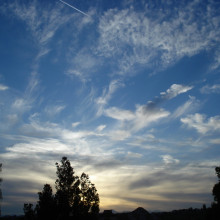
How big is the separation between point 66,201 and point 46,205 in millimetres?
3922

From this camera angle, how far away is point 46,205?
33.7 metres

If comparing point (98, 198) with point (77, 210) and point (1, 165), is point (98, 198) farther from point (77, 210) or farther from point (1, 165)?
point (1, 165)

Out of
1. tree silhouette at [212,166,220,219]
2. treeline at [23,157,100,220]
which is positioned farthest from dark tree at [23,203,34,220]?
tree silhouette at [212,166,220,219]

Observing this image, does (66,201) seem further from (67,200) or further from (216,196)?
(216,196)

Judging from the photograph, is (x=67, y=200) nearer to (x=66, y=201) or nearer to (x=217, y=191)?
(x=66, y=201)

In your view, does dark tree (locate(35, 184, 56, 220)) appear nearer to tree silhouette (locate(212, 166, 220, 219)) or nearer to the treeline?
the treeline

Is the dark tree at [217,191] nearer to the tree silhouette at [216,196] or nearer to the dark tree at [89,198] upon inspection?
the tree silhouette at [216,196]

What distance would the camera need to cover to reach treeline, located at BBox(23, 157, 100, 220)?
33406 mm

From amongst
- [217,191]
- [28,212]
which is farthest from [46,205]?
[217,191]

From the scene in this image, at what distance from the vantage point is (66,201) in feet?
120

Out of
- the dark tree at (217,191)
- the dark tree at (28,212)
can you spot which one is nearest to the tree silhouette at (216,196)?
the dark tree at (217,191)

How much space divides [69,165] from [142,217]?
7484 centimetres

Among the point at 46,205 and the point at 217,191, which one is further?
the point at 217,191

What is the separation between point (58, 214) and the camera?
35375 millimetres
